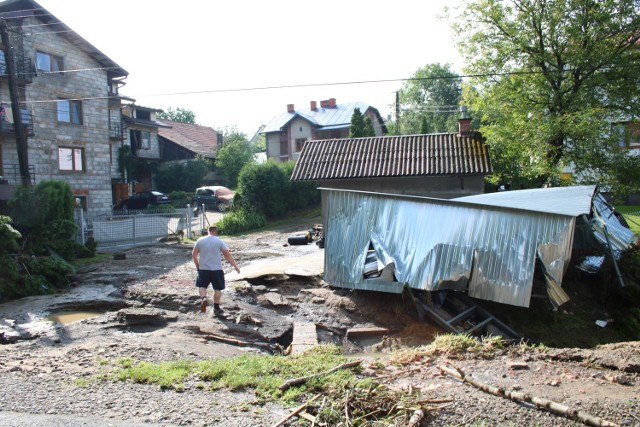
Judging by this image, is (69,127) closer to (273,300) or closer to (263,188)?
(263,188)

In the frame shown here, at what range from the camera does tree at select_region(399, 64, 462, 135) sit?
6019cm

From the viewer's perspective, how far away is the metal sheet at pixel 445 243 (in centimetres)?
980

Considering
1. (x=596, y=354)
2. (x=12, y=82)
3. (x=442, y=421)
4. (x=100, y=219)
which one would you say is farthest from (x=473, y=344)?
(x=12, y=82)

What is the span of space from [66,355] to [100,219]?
563 inches

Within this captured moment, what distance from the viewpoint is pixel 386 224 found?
1130 centimetres

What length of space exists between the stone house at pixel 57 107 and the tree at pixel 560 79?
18152mm

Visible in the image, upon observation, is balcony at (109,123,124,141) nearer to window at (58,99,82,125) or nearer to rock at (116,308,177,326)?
window at (58,99,82,125)

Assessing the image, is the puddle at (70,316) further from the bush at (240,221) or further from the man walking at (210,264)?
the bush at (240,221)

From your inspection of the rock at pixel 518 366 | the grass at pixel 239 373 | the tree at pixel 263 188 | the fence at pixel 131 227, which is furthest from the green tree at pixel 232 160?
the rock at pixel 518 366

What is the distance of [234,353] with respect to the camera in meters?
7.75

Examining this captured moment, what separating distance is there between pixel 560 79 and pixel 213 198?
895 inches

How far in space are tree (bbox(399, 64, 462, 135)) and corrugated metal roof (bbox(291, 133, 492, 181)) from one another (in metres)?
40.0

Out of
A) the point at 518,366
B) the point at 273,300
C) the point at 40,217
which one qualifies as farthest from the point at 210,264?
the point at 40,217

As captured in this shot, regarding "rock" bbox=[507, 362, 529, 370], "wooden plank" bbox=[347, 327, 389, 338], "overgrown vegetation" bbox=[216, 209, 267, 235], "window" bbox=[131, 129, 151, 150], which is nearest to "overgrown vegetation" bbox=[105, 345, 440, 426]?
"rock" bbox=[507, 362, 529, 370]
